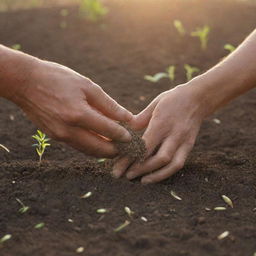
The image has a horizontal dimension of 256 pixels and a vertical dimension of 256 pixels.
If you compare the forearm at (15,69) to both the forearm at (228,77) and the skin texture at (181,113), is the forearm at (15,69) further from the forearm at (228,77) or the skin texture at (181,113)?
the forearm at (228,77)

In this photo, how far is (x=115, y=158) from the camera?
2959mm

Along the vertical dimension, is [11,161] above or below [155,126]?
below

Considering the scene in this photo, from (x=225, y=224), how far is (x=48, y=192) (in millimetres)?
913

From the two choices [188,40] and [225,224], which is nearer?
[225,224]

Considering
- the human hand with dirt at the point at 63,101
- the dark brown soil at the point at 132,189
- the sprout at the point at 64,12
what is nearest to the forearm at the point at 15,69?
the human hand with dirt at the point at 63,101

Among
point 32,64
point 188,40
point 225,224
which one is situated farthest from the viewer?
point 188,40

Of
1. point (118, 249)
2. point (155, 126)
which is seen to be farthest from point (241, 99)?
point (118, 249)

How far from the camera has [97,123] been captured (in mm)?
2660

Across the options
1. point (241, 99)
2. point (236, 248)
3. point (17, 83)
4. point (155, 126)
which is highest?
point (17, 83)

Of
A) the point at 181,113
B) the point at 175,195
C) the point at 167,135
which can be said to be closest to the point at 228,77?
the point at 181,113

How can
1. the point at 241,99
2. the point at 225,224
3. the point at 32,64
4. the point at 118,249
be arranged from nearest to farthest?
1. the point at 118,249
2. the point at 225,224
3. the point at 32,64
4. the point at 241,99

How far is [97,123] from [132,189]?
0.41 meters

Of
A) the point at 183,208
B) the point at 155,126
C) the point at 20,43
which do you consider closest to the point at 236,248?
the point at 183,208

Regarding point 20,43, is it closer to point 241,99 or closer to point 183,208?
point 241,99
